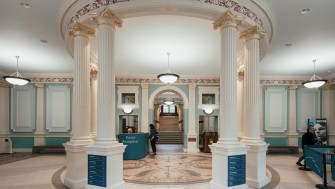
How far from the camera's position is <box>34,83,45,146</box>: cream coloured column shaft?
447 inches

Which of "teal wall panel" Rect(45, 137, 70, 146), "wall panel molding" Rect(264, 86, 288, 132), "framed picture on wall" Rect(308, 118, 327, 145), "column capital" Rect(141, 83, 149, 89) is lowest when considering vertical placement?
"teal wall panel" Rect(45, 137, 70, 146)

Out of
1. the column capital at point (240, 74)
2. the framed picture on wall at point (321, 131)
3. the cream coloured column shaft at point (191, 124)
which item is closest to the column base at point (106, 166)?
the column capital at point (240, 74)

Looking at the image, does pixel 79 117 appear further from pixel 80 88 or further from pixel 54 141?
pixel 54 141

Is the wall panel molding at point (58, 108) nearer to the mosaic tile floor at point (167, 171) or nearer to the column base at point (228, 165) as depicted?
the mosaic tile floor at point (167, 171)

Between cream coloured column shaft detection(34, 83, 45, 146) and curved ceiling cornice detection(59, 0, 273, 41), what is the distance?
7866 millimetres

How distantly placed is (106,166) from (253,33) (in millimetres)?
4380

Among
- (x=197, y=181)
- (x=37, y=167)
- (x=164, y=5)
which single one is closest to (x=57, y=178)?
(x=37, y=167)

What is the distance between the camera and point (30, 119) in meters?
11.5

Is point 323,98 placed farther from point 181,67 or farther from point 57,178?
point 57,178

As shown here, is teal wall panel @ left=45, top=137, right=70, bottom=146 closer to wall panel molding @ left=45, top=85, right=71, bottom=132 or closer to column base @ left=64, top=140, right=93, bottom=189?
wall panel molding @ left=45, top=85, right=71, bottom=132

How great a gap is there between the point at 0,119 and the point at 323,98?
16.5 m

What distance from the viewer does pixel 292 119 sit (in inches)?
466

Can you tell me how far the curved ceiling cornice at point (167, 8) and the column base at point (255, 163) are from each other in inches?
110

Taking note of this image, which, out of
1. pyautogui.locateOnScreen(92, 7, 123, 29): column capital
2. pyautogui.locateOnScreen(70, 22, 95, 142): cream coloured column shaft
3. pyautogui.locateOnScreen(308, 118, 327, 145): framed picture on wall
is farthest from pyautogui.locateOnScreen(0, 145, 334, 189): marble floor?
pyautogui.locateOnScreen(92, 7, 123, 29): column capital
